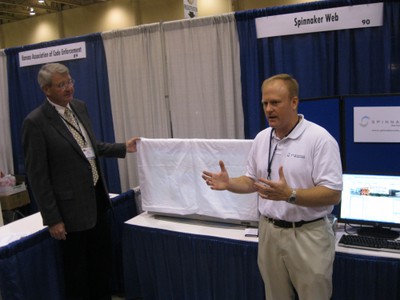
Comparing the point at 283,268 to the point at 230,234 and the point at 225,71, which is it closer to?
the point at 230,234

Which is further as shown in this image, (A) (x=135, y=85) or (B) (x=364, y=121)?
(A) (x=135, y=85)

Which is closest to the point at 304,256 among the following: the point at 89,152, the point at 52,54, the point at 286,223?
the point at 286,223

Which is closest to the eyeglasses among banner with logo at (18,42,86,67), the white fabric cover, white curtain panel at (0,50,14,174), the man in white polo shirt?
the white fabric cover

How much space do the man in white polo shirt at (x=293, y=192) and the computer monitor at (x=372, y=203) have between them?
1.66ft

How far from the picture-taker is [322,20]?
111 inches

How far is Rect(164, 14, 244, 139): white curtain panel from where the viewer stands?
3.30 meters

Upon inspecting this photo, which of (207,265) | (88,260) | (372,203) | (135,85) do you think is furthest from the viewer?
(135,85)

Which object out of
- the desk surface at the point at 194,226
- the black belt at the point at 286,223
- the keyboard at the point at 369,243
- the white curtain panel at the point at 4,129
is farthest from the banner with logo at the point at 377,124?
the white curtain panel at the point at 4,129

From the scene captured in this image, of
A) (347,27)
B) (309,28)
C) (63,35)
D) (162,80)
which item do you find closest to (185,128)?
(162,80)

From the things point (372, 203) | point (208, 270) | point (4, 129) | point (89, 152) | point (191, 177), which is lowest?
point (208, 270)

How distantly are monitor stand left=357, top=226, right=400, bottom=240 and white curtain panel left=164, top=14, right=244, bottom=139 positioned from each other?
1.50m

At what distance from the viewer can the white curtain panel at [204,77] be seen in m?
3.30

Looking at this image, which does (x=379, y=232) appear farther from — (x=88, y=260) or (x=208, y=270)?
(x=88, y=260)

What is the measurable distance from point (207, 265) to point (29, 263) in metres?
1.05
